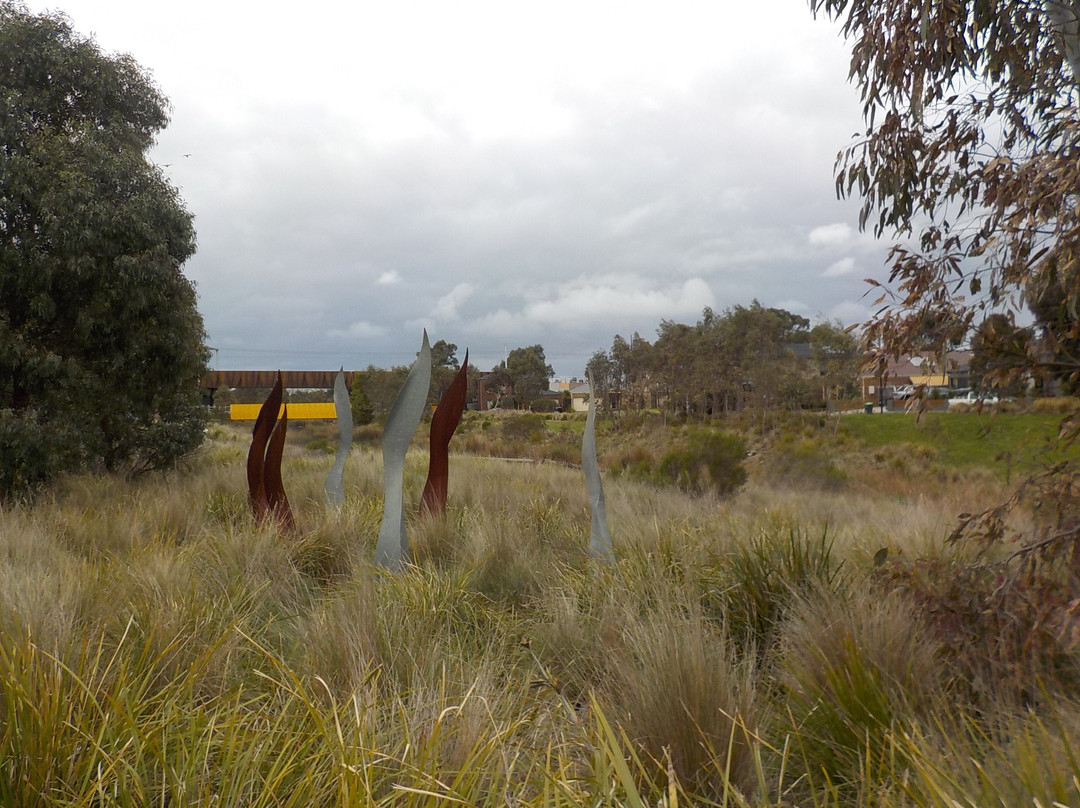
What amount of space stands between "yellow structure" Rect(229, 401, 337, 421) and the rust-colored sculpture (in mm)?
33750

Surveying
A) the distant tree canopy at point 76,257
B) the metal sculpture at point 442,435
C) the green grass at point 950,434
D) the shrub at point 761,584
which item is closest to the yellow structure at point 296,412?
the green grass at point 950,434

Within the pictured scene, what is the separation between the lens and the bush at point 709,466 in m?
13.0

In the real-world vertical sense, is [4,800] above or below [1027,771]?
below

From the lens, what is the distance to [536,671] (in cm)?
354

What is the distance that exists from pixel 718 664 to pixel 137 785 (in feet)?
6.68

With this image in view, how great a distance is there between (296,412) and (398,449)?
3746 centimetres

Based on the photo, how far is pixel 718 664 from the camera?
2.87 metres

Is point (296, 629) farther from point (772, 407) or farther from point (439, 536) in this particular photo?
point (772, 407)

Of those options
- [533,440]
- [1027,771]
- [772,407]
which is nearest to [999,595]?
[1027,771]

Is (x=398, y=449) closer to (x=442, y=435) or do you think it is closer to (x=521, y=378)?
(x=442, y=435)

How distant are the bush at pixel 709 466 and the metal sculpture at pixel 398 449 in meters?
7.72

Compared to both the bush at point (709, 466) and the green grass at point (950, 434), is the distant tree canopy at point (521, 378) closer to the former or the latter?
the green grass at point (950, 434)

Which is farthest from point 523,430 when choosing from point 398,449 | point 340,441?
point 398,449

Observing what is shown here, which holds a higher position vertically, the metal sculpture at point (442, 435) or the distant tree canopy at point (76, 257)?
the distant tree canopy at point (76, 257)
